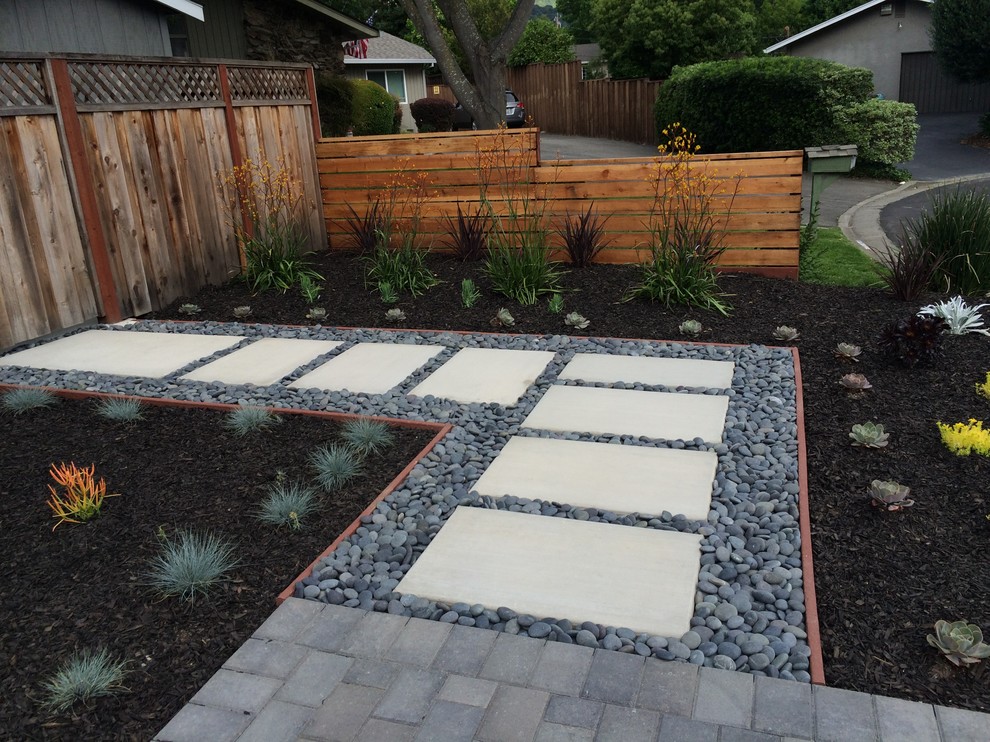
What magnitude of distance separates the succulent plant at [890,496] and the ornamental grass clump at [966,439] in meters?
0.56

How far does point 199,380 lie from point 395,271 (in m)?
2.12

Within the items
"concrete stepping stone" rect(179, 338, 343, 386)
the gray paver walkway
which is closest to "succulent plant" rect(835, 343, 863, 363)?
the gray paver walkway

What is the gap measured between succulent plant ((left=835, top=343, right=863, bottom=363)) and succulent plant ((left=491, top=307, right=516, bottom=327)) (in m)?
2.06

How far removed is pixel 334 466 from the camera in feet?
11.1

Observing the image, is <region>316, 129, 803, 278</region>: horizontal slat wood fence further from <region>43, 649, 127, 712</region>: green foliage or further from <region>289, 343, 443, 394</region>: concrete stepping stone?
<region>43, 649, 127, 712</region>: green foliage

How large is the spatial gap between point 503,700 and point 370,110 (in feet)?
52.4

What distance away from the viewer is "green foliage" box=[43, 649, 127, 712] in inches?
84.8

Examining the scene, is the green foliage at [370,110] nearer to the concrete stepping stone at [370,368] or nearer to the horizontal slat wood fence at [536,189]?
the horizontal slat wood fence at [536,189]

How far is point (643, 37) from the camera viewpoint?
24.3m

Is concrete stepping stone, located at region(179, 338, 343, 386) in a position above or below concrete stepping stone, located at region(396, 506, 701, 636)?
above

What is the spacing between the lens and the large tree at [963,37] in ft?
62.5

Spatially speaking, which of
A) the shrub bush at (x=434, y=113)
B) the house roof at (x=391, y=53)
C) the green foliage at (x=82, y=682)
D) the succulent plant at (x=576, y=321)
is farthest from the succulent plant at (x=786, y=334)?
the house roof at (x=391, y=53)

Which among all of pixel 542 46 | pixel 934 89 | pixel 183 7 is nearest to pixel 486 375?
pixel 183 7

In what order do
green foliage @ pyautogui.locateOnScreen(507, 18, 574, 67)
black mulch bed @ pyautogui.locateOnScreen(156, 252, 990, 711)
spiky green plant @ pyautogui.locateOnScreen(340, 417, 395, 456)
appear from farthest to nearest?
1. green foliage @ pyautogui.locateOnScreen(507, 18, 574, 67)
2. spiky green plant @ pyautogui.locateOnScreen(340, 417, 395, 456)
3. black mulch bed @ pyautogui.locateOnScreen(156, 252, 990, 711)
